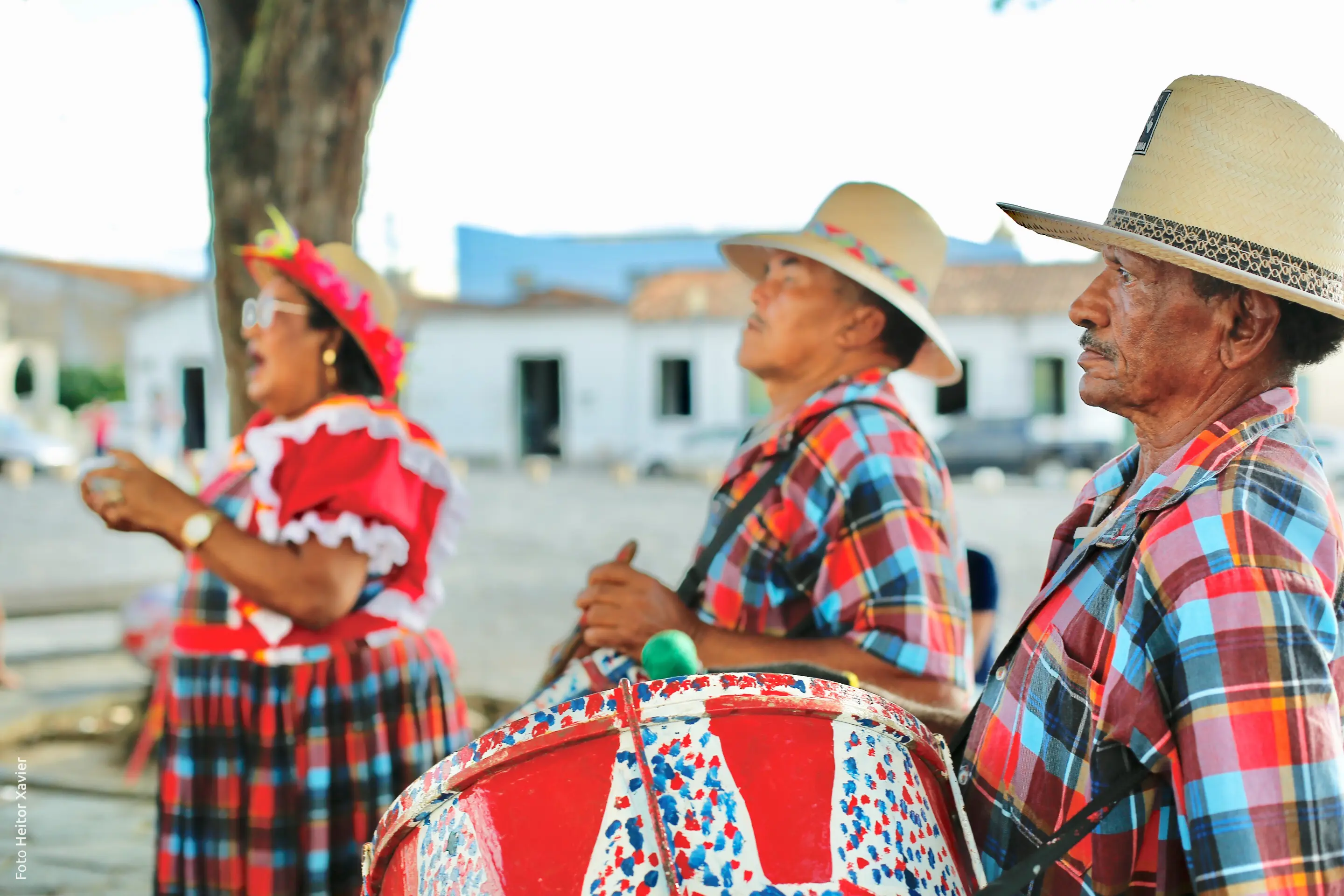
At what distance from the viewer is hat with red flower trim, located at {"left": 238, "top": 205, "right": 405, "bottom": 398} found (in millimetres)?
2586

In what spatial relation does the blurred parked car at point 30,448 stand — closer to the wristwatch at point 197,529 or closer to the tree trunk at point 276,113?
the tree trunk at point 276,113

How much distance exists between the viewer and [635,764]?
1.13 meters

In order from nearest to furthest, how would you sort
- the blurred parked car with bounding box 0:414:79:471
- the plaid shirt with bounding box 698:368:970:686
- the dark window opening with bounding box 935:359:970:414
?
the plaid shirt with bounding box 698:368:970:686, the blurred parked car with bounding box 0:414:79:471, the dark window opening with bounding box 935:359:970:414

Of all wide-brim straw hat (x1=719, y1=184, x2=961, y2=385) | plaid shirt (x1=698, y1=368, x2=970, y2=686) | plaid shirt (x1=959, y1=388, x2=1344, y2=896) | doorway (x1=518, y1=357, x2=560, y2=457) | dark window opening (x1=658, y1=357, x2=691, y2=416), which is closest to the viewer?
plaid shirt (x1=959, y1=388, x2=1344, y2=896)

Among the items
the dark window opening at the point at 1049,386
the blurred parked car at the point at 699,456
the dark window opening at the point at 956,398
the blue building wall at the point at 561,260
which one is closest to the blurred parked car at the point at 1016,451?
the dark window opening at the point at 1049,386

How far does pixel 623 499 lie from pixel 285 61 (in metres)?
15.9

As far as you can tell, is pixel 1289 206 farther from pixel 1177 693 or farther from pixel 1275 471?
pixel 1177 693

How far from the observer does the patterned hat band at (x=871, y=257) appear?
224 cm

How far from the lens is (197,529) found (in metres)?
2.27

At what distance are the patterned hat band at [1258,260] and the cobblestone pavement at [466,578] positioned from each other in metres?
3.11

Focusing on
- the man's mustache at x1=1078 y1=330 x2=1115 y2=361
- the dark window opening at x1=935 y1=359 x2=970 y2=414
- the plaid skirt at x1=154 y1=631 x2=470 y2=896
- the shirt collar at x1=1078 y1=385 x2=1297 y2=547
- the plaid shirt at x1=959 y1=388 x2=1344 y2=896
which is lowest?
the plaid skirt at x1=154 y1=631 x2=470 y2=896

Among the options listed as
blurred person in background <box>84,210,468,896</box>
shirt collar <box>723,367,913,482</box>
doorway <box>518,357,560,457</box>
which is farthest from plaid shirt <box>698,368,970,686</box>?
doorway <box>518,357,560,457</box>

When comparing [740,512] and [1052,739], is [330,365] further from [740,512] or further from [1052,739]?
[1052,739]

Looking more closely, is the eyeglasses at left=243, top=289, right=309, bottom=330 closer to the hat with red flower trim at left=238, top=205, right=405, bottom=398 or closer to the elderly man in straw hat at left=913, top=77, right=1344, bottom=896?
the hat with red flower trim at left=238, top=205, right=405, bottom=398
